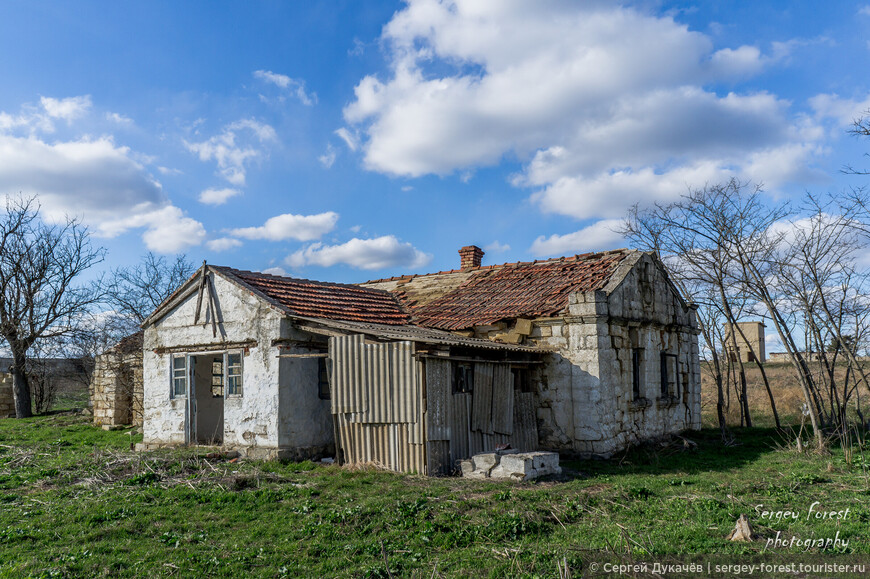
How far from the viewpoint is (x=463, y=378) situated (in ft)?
41.2

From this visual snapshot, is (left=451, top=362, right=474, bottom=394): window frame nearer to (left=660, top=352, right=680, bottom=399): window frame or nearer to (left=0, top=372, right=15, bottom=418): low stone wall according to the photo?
(left=660, top=352, right=680, bottom=399): window frame

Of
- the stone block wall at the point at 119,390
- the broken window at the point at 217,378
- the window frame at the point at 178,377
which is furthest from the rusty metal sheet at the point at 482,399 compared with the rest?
the stone block wall at the point at 119,390

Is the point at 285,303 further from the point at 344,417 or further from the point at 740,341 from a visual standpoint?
Result: the point at 740,341

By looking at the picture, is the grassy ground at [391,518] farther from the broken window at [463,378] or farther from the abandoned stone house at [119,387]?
the abandoned stone house at [119,387]

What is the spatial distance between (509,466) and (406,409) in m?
2.04

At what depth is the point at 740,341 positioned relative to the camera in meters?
31.5

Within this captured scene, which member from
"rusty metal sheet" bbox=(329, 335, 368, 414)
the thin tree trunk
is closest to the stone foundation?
"rusty metal sheet" bbox=(329, 335, 368, 414)

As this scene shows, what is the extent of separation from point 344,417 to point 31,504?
16.8 feet

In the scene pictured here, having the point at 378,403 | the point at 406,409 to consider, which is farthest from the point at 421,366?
the point at 378,403

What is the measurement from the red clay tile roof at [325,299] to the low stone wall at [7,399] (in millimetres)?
17038

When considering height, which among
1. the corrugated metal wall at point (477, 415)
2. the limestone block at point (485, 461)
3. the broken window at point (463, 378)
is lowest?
the limestone block at point (485, 461)

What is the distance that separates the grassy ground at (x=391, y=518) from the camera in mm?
6555

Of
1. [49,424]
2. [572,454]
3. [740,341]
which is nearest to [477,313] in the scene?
[572,454]

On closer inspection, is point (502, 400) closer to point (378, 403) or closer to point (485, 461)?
point (485, 461)
